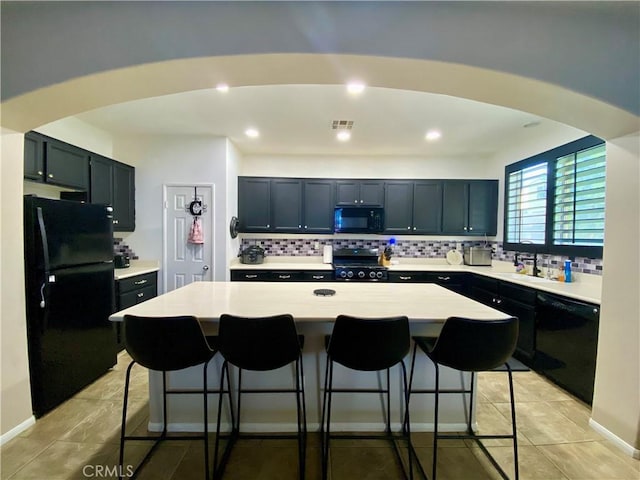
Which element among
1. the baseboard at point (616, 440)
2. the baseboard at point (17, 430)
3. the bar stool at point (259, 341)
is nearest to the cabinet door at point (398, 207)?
the baseboard at point (616, 440)

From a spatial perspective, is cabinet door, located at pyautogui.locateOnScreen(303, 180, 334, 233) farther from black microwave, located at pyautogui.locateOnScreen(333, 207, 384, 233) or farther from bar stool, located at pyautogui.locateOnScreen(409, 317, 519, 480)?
bar stool, located at pyautogui.locateOnScreen(409, 317, 519, 480)

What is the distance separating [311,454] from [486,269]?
11.5ft

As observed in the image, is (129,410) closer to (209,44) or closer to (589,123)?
(209,44)

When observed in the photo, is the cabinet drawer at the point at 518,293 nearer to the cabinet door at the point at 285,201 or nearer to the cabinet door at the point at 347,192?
the cabinet door at the point at 347,192

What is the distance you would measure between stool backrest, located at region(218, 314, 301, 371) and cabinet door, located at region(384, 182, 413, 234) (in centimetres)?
316

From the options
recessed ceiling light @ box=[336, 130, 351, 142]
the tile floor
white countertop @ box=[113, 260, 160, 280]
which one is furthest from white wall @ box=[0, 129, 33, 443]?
recessed ceiling light @ box=[336, 130, 351, 142]

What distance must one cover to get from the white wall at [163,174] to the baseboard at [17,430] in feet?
6.34

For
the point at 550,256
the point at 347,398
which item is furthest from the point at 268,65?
the point at 550,256

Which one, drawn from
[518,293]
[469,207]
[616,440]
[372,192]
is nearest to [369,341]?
[616,440]

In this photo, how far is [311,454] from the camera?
169 cm

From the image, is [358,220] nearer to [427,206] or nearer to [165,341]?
[427,206]

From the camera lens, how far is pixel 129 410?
2.12 metres

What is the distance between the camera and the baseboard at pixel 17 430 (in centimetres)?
177

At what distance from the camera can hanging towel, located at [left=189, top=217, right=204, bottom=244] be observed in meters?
3.61
